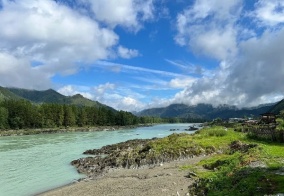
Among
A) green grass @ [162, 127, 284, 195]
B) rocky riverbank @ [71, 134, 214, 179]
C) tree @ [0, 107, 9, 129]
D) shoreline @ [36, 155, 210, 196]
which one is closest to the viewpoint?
green grass @ [162, 127, 284, 195]

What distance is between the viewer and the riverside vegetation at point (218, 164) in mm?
20172

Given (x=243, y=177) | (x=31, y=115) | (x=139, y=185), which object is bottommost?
(x=139, y=185)

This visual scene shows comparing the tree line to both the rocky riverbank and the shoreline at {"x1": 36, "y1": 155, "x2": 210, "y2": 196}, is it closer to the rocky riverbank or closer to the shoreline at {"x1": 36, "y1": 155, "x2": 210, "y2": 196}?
the rocky riverbank

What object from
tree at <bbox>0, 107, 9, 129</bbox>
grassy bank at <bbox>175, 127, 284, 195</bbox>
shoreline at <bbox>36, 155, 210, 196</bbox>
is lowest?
shoreline at <bbox>36, 155, 210, 196</bbox>

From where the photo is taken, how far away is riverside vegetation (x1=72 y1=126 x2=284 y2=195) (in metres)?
20.2

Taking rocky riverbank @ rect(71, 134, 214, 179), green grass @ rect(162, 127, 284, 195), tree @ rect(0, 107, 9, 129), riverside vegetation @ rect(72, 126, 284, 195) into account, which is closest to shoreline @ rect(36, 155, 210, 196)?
riverside vegetation @ rect(72, 126, 284, 195)

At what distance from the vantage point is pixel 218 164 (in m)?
31.2

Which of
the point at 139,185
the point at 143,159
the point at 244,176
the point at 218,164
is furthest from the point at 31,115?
the point at 244,176

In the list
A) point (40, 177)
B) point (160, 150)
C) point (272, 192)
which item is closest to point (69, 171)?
point (40, 177)

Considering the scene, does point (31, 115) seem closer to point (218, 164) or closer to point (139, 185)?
point (139, 185)

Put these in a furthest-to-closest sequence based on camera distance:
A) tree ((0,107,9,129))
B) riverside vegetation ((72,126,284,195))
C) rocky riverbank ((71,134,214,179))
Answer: tree ((0,107,9,129)), rocky riverbank ((71,134,214,179)), riverside vegetation ((72,126,284,195))

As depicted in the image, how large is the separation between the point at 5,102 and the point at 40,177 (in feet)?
485

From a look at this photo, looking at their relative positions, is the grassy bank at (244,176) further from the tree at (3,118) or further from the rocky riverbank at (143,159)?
the tree at (3,118)

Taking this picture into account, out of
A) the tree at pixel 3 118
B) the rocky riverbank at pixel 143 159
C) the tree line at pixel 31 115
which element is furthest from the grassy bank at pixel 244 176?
the tree line at pixel 31 115
